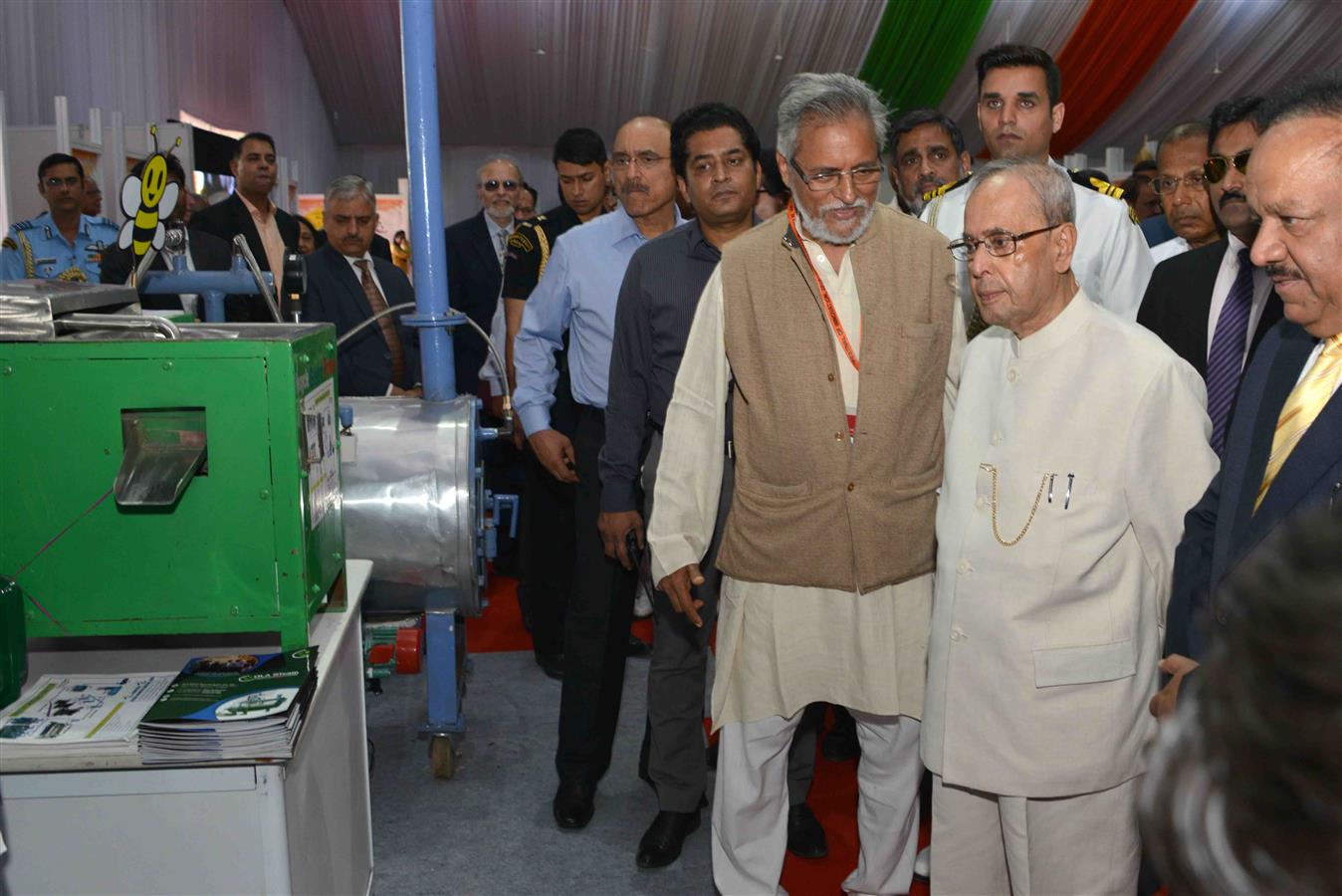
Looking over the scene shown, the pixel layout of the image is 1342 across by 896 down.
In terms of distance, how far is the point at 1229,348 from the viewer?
2.27 meters

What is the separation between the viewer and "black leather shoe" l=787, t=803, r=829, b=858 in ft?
8.73

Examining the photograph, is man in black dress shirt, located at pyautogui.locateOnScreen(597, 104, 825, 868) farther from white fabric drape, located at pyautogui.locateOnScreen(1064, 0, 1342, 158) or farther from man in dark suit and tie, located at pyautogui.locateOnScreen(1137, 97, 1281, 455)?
white fabric drape, located at pyautogui.locateOnScreen(1064, 0, 1342, 158)

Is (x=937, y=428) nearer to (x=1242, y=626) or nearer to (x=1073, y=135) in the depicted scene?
(x=1242, y=626)

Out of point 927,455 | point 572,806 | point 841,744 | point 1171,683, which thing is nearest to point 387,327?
point 572,806

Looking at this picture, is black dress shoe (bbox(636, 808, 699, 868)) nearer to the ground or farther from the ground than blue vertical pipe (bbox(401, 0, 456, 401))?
nearer to the ground

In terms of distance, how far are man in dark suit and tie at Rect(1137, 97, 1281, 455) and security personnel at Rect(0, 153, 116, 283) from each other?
4324 mm

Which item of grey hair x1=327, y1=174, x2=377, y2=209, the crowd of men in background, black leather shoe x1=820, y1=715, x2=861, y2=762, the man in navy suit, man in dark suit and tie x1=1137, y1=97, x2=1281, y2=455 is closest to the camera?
the man in navy suit

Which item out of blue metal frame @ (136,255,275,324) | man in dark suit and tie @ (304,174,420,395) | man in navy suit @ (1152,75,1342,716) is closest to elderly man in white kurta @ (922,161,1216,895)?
man in navy suit @ (1152,75,1342,716)

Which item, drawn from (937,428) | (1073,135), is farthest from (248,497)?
(1073,135)

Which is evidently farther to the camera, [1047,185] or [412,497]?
[412,497]

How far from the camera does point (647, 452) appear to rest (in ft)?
8.74

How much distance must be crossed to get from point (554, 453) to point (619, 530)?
0.50m

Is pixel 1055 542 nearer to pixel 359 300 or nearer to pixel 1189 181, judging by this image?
pixel 1189 181

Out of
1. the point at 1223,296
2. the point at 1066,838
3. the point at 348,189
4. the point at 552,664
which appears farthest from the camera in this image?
the point at 348,189
